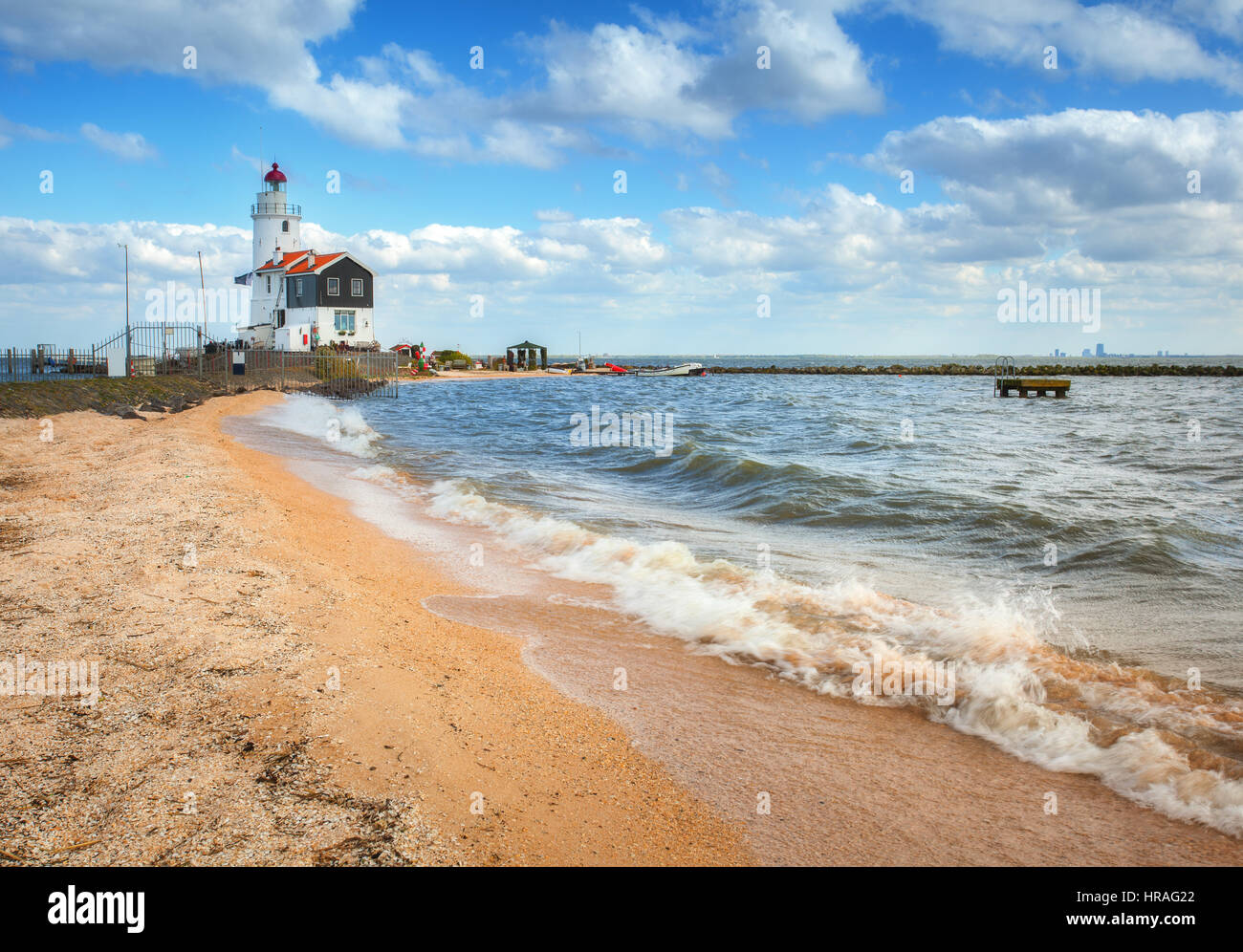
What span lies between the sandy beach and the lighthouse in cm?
6240

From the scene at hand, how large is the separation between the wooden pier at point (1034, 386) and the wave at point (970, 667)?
4955cm

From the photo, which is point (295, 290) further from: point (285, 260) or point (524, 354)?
point (524, 354)

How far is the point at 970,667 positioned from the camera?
6488 mm

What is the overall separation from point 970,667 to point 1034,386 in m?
52.5

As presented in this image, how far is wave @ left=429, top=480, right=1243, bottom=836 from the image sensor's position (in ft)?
16.3

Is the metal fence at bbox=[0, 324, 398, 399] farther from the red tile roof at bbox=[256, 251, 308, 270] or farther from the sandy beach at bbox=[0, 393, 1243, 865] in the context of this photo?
the sandy beach at bbox=[0, 393, 1243, 865]

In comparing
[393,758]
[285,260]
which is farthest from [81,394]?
[285,260]

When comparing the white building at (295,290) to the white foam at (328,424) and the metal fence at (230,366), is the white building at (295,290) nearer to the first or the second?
the metal fence at (230,366)

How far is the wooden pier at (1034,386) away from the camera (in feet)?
169

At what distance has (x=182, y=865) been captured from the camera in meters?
3.16

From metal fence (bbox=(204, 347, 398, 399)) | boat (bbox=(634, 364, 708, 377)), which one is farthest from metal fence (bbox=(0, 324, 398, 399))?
boat (bbox=(634, 364, 708, 377))

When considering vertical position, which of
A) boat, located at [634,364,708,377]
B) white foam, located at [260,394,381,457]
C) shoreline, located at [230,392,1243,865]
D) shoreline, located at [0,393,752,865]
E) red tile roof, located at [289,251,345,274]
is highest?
red tile roof, located at [289,251,345,274]

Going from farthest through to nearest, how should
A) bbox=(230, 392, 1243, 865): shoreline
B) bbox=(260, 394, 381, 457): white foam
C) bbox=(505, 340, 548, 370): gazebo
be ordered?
bbox=(505, 340, 548, 370): gazebo → bbox=(260, 394, 381, 457): white foam → bbox=(230, 392, 1243, 865): shoreline
